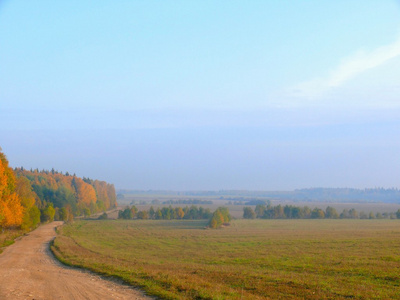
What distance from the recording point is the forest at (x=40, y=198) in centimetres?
3788

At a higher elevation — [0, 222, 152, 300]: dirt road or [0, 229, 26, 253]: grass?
[0, 222, 152, 300]: dirt road

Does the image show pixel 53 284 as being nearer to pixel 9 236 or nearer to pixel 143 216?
pixel 9 236

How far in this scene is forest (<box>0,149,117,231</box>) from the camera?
37.9 meters

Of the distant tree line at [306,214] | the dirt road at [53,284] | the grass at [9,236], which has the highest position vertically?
the dirt road at [53,284]

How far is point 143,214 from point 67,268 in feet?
327

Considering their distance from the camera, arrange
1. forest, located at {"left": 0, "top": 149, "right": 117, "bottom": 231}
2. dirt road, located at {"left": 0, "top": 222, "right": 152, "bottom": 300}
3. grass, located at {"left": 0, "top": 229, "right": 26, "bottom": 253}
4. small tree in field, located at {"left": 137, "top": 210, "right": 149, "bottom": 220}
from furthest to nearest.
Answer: small tree in field, located at {"left": 137, "top": 210, "right": 149, "bottom": 220}, forest, located at {"left": 0, "top": 149, "right": 117, "bottom": 231}, grass, located at {"left": 0, "top": 229, "right": 26, "bottom": 253}, dirt road, located at {"left": 0, "top": 222, "right": 152, "bottom": 300}

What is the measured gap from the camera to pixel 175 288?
12875 millimetres

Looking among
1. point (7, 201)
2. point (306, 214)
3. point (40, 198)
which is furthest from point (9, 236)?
point (306, 214)

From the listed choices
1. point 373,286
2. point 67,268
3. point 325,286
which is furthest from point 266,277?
point 67,268

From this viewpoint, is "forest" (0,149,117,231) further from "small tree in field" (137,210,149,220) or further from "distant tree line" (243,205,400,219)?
"distant tree line" (243,205,400,219)

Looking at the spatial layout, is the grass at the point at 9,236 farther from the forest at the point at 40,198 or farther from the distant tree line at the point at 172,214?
the distant tree line at the point at 172,214

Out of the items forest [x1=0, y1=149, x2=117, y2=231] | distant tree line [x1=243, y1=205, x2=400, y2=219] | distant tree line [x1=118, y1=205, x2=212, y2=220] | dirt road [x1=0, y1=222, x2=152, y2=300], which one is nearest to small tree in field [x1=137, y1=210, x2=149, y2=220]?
distant tree line [x1=118, y1=205, x2=212, y2=220]

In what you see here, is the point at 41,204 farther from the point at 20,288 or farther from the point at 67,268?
the point at 20,288

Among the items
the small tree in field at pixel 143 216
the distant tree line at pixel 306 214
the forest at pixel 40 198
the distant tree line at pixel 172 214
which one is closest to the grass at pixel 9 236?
the forest at pixel 40 198
